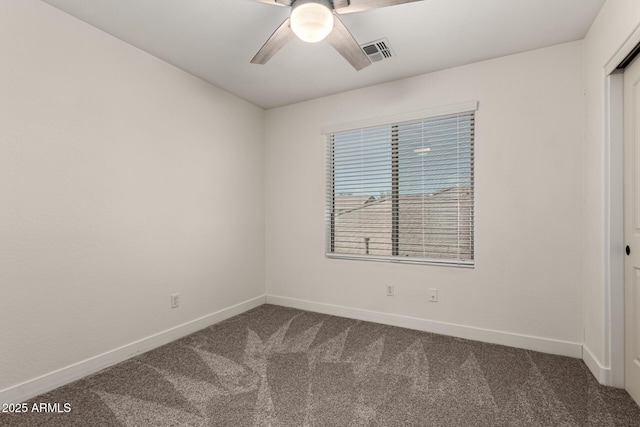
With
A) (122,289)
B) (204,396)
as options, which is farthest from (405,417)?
(122,289)

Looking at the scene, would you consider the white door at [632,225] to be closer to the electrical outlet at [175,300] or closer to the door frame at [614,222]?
the door frame at [614,222]

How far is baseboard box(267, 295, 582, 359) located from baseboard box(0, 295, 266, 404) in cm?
103

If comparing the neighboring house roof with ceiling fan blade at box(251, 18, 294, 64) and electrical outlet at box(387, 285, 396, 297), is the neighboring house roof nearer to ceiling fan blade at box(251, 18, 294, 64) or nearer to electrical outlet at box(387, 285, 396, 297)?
electrical outlet at box(387, 285, 396, 297)

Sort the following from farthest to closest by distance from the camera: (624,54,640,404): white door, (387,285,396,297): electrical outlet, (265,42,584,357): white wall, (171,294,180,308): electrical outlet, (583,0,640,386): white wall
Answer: (387,285,396,297): electrical outlet < (171,294,180,308): electrical outlet < (265,42,584,357): white wall < (583,0,640,386): white wall < (624,54,640,404): white door

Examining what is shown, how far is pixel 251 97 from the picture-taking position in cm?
364

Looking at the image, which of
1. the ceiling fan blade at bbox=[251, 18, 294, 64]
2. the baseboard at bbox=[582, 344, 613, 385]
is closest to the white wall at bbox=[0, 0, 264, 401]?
the ceiling fan blade at bbox=[251, 18, 294, 64]

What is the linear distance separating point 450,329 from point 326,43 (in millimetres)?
2794

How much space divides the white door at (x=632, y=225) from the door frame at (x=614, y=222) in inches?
1.1

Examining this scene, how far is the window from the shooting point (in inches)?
116

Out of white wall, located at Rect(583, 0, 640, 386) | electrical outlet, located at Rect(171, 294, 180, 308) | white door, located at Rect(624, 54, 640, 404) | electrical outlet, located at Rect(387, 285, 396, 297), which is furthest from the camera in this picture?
electrical outlet, located at Rect(387, 285, 396, 297)

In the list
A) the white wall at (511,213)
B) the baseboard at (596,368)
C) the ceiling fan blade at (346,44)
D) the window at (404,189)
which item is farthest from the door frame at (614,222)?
the ceiling fan blade at (346,44)

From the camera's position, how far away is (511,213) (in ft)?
8.83

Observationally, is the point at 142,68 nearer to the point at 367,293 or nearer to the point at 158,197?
the point at 158,197

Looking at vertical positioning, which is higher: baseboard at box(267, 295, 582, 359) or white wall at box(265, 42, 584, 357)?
white wall at box(265, 42, 584, 357)
